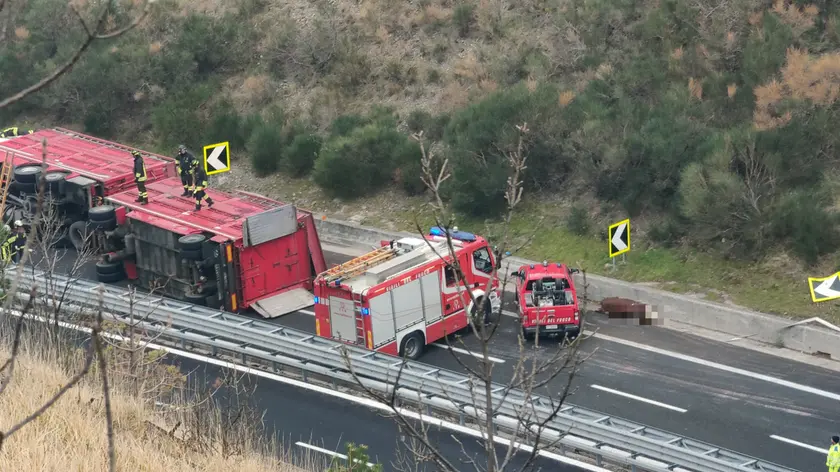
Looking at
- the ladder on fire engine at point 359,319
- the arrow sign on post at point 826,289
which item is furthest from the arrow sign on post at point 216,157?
the arrow sign on post at point 826,289

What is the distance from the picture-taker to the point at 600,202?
76.4 ft

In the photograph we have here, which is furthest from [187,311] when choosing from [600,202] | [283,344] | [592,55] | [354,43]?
[354,43]

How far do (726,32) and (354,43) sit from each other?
11.6 meters

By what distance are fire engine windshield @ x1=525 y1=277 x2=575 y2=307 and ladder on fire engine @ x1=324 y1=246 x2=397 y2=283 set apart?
243cm

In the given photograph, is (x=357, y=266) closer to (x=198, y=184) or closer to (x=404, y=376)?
(x=404, y=376)

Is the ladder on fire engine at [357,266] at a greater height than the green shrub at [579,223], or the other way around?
the ladder on fire engine at [357,266]

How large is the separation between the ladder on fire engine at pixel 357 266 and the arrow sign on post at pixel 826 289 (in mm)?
7004

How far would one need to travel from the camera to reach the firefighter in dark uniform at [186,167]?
821 inches

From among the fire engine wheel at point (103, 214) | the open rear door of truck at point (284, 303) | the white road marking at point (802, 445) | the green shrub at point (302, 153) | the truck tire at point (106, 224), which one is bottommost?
the white road marking at point (802, 445)

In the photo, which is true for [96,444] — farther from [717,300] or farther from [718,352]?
[717,300]

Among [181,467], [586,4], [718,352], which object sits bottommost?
[718,352]

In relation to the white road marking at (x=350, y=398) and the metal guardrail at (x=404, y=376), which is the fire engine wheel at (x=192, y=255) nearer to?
the metal guardrail at (x=404, y=376)

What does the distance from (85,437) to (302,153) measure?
61.8ft

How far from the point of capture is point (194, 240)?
62.7 feet
